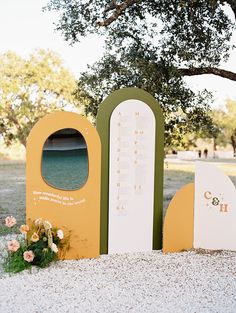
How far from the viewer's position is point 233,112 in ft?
69.6

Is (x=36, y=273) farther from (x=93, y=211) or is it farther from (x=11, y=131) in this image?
(x=11, y=131)

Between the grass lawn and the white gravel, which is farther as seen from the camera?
the grass lawn

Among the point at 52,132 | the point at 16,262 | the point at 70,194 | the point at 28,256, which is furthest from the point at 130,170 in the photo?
the point at 16,262

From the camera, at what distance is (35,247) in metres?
5.64

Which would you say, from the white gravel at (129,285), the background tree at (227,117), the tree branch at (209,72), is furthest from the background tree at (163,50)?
the background tree at (227,117)

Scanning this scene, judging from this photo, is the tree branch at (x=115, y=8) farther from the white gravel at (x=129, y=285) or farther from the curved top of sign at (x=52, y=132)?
the white gravel at (x=129, y=285)

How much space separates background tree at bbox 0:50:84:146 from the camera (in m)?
15.9

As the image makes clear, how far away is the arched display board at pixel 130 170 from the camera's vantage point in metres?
6.19

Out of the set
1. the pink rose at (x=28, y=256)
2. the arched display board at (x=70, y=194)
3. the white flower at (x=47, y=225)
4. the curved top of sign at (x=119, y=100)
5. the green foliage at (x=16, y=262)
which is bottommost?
the green foliage at (x=16, y=262)

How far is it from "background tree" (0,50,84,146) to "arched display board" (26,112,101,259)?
10.0 meters

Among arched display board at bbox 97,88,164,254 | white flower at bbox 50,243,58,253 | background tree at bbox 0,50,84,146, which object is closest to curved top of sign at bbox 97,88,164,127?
arched display board at bbox 97,88,164,254

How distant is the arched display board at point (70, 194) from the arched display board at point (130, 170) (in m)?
0.18

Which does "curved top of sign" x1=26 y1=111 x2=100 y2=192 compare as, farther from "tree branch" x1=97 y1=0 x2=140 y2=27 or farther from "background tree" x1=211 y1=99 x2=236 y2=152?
"background tree" x1=211 y1=99 x2=236 y2=152

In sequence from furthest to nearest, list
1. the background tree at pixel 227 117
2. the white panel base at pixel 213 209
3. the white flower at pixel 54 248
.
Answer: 1. the background tree at pixel 227 117
2. the white panel base at pixel 213 209
3. the white flower at pixel 54 248
